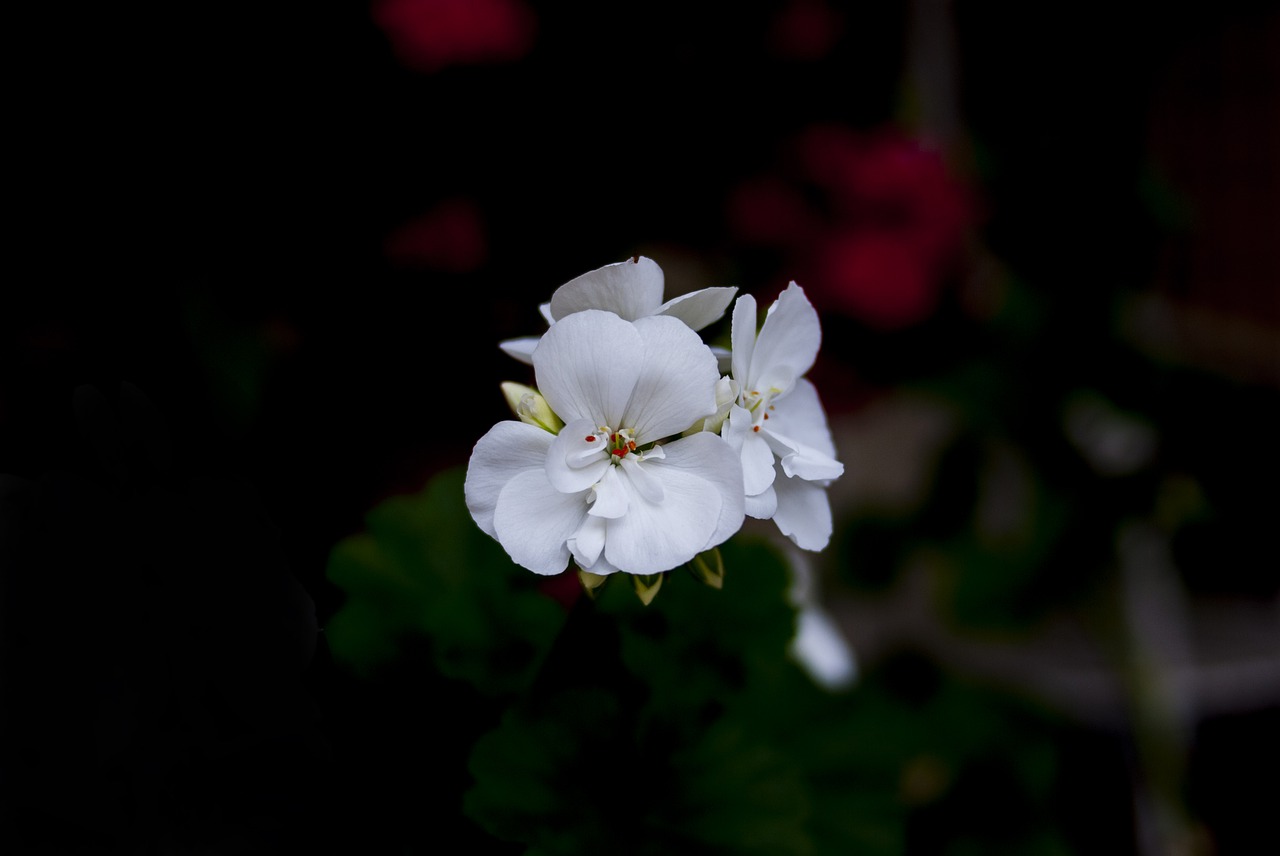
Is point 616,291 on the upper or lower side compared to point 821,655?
upper

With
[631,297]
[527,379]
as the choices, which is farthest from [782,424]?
[527,379]

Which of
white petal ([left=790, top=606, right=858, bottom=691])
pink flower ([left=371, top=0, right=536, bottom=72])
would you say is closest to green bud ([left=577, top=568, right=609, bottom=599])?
white petal ([left=790, top=606, right=858, bottom=691])

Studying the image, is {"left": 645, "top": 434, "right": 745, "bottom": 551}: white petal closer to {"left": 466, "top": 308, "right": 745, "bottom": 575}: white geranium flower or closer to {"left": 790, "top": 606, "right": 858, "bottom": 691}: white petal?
{"left": 466, "top": 308, "right": 745, "bottom": 575}: white geranium flower

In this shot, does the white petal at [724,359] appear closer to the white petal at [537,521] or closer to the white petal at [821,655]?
the white petal at [537,521]

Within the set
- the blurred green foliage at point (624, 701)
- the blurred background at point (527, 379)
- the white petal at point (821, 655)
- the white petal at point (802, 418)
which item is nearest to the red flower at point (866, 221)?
the blurred background at point (527, 379)

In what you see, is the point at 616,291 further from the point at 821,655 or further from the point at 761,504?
the point at 821,655

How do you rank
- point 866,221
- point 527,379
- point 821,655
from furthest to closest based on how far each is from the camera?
1. point 866,221
2. point 527,379
3. point 821,655

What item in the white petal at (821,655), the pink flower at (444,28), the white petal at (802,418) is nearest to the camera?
the white petal at (802,418)
